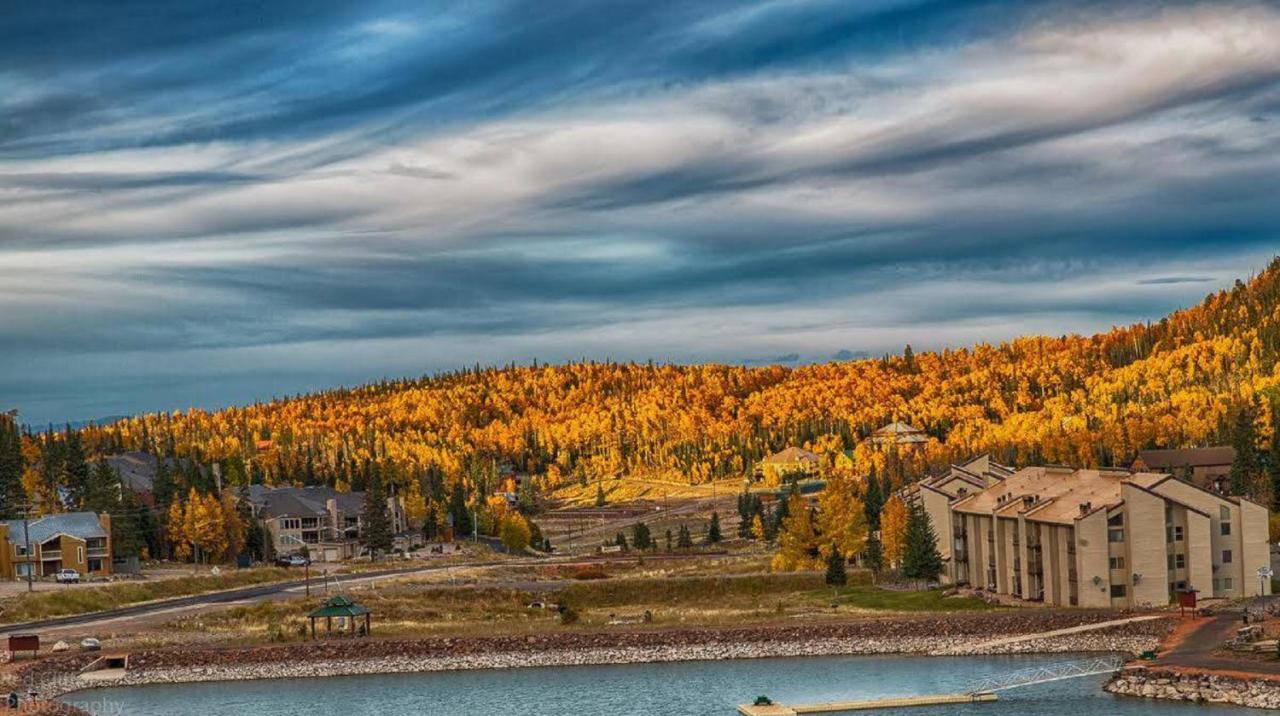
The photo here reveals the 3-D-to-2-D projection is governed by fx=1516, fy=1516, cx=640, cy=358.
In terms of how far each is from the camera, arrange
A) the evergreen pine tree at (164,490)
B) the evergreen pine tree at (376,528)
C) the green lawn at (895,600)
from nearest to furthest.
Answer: the green lawn at (895,600) < the evergreen pine tree at (164,490) < the evergreen pine tree at (376,528)

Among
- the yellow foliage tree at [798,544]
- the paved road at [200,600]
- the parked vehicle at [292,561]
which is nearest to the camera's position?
the paved road at [200,600]

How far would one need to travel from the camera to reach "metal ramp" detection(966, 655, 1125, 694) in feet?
245

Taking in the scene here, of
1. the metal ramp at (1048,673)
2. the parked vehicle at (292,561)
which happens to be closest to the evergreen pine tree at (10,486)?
the parked vehicle at (292,561)

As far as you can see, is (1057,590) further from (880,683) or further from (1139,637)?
(880,683)

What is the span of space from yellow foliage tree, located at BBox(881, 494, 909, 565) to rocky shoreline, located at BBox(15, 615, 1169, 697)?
103 feet

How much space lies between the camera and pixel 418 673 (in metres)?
90.9

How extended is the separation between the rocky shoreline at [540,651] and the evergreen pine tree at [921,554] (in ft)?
57.9

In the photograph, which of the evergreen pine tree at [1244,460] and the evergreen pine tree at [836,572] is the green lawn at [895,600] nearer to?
the evergreen pine tree at [836,572]

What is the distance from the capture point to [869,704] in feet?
233

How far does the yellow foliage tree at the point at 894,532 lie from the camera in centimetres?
12462

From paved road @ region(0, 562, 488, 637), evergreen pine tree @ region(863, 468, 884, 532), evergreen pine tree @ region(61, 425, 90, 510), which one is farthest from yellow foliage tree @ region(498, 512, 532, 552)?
evergreen pine tree @ region(61, 425, 90, 510)

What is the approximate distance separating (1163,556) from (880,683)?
82.8 feet

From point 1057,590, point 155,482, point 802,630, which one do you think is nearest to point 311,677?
point 802,630

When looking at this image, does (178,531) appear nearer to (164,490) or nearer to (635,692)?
(164,490)
